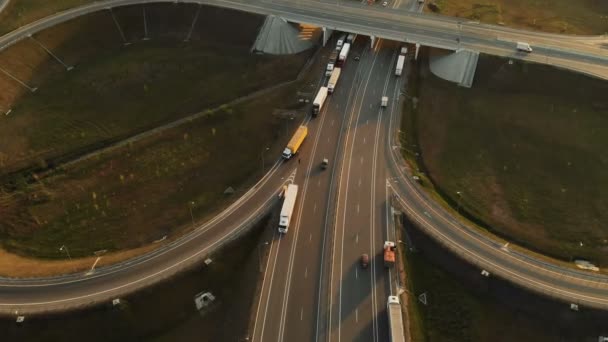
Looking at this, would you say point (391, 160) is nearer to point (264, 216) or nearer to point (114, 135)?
point (264, 216)

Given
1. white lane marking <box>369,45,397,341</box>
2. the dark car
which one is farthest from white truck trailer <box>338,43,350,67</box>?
the dark car

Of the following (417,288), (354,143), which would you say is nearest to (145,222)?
(354,143)

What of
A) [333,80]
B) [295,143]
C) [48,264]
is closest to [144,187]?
[48,264]

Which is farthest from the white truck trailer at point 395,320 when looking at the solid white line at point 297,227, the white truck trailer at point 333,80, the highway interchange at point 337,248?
the white truck trailer at point 333,80

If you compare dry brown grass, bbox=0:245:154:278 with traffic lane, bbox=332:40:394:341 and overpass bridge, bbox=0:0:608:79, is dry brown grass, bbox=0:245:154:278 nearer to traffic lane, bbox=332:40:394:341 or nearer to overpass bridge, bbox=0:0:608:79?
traffic lane, bbox=332:40:394:341

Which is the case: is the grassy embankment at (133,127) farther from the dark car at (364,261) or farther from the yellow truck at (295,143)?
the dark car at (364,261)
